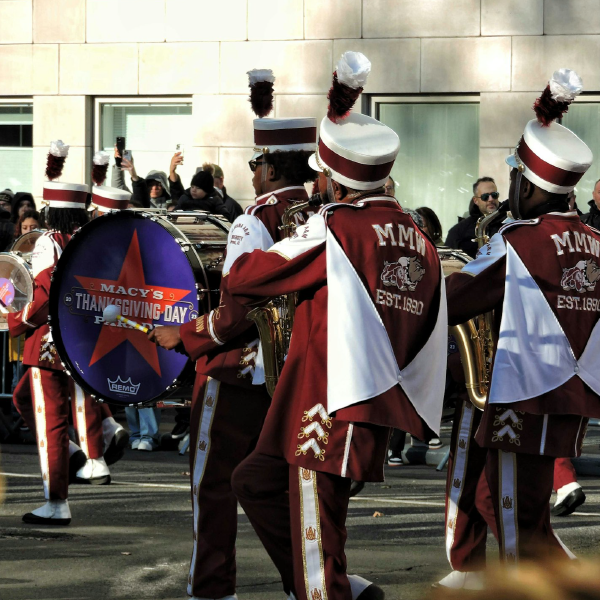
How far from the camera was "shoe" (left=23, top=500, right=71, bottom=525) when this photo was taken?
262 inches

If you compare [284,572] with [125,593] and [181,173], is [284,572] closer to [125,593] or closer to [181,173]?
[125,593]

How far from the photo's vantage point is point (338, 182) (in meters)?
3.93

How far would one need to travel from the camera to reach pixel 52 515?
6656 millimetres

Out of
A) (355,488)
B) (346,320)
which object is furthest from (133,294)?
(355,488)

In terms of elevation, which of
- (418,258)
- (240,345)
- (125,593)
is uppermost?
(418,258)

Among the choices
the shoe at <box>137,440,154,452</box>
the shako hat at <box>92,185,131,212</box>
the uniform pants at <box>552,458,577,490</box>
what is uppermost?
the shako hat at <box>92,185,131,212</box>

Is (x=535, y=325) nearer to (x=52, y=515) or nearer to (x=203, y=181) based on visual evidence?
(x=52, y=515)

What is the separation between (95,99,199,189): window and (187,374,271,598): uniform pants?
10.2m

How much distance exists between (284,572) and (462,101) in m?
10.3

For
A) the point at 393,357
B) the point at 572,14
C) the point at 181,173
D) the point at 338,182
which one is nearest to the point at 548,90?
the point at 338,182

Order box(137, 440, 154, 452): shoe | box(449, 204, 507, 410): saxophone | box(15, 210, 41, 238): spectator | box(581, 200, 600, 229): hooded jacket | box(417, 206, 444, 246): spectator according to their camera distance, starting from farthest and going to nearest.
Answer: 1. box(15, 210, 41, 238): spectator
2. box(137, 440, 154, 452): shoe
3. box(581, 200, 600, 229): hooded jacket
4. box(417, 206, 444, 246): spectator
5. box(449, 204, 507, 410): saxophone

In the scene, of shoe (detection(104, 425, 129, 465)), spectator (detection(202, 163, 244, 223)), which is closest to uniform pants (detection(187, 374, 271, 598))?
shoe (detection(104, 425, 129, 465))

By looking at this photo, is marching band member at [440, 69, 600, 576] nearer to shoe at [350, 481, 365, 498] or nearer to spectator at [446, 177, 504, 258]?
shoe at [350, 481, 365, 498]

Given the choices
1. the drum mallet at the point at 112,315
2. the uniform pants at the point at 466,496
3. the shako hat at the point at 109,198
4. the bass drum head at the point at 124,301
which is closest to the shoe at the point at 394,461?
the shako hat at the point at 109,198
